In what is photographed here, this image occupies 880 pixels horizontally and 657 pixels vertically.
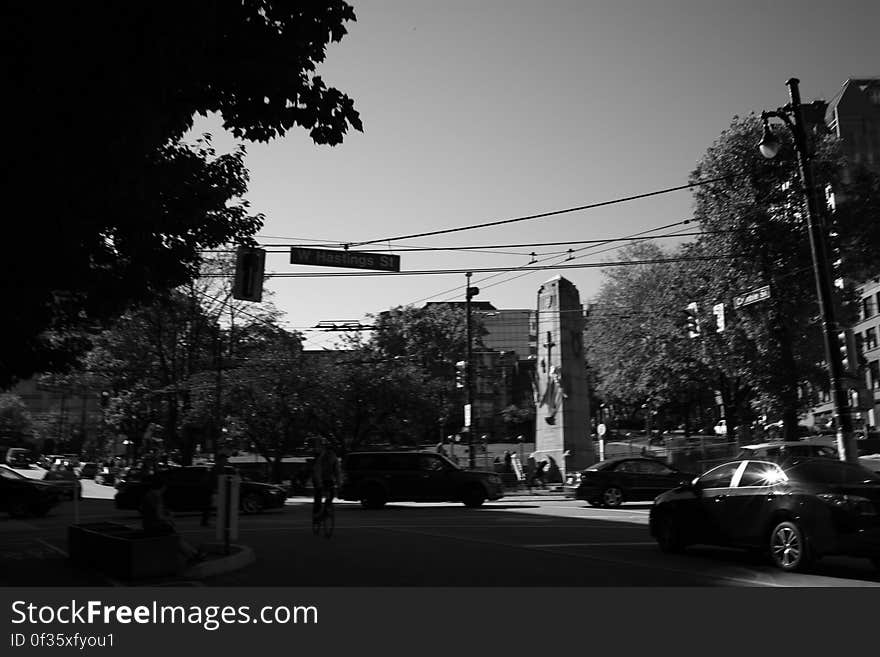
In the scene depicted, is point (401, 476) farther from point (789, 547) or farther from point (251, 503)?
point (789, 547)

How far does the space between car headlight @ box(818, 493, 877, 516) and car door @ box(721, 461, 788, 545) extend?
858mm

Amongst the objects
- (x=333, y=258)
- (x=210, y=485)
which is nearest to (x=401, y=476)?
(x=210, y=485)

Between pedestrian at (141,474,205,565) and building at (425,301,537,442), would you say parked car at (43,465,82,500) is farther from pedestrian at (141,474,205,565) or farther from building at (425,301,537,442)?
building at (425,301,537,442)

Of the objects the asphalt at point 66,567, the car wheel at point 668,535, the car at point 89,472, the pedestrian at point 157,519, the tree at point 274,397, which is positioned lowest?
the asphalt at point 66,567

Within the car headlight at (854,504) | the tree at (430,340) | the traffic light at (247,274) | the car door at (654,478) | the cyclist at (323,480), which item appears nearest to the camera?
the car headlight at (854,504)

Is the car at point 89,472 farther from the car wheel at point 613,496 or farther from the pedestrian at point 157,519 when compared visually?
the pedestrian at point 157,519

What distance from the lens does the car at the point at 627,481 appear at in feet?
78.9

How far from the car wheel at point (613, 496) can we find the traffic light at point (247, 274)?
12.7 m

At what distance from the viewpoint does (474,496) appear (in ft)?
83.0

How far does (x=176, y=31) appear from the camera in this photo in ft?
25.1

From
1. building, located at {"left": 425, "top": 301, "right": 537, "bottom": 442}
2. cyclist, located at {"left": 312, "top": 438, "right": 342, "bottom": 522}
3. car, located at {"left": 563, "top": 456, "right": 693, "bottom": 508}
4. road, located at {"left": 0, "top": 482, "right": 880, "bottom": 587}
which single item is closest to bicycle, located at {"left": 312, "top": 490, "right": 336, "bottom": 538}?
cyclist, located at {"left": 312, "top": 438, "right": 342, "bottom": 522}

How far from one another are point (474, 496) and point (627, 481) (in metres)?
4.72

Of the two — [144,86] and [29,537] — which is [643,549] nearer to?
[144,86]

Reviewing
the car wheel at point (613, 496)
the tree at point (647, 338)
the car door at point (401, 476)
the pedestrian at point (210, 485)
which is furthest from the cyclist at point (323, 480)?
the tree at point (647, 338)
